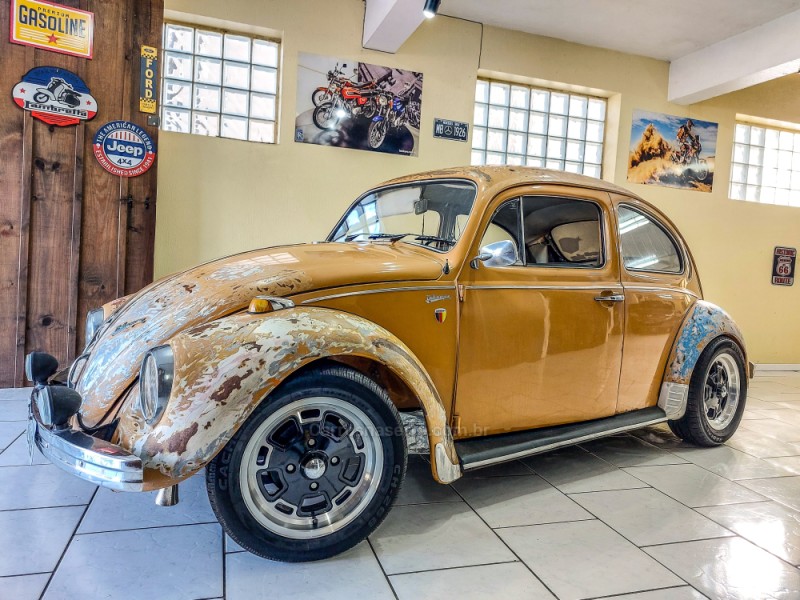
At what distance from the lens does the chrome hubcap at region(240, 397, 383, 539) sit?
1.96 metres

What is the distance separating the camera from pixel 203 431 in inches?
69.7

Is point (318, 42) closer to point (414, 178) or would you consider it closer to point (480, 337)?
point (414, 178)

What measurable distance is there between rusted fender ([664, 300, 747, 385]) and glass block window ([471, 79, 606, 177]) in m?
3.02

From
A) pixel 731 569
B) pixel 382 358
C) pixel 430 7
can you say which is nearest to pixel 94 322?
pixel 382 358

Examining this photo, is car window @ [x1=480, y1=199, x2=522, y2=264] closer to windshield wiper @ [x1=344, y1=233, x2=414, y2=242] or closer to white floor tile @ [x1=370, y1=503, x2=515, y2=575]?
windshield wiper @ [x1=344, y1=233, x2=414, y2=242]

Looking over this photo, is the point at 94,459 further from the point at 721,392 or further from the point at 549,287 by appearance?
the point at 721,392

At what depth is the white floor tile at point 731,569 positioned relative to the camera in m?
1.99

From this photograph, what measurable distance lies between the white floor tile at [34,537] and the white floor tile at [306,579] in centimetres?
65

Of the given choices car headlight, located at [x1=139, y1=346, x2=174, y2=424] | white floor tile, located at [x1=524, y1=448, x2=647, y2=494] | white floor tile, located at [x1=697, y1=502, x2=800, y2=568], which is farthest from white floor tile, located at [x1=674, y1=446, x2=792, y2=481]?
car headlight, located at [x1=139, y1=346, x2=174, y2=424]

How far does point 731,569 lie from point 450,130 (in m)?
4.47

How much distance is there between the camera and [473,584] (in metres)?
1.95

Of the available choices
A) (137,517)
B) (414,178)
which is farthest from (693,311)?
(137,517)

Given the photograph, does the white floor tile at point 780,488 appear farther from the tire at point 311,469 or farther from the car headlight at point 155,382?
the car headlight at point 155,382

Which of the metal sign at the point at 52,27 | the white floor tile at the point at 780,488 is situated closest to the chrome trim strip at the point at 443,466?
the white floor tile at the point at 780,488
